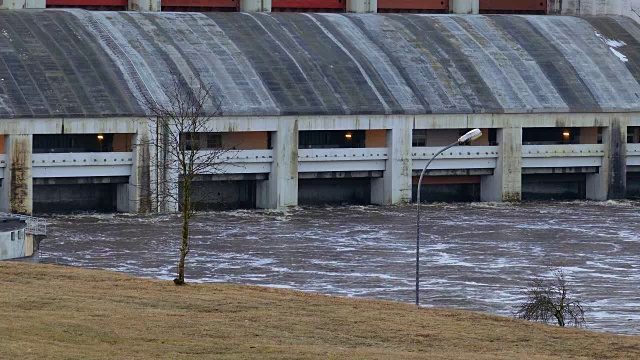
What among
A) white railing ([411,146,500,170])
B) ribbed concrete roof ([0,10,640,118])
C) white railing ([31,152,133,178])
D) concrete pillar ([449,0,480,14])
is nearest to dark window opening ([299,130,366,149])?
ribbed concrete roof ([0,10,640,118])

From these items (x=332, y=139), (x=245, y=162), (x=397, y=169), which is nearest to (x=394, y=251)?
(x=245, y=162)

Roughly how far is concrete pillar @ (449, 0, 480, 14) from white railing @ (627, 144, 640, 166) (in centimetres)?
2065

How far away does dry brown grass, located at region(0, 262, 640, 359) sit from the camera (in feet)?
114

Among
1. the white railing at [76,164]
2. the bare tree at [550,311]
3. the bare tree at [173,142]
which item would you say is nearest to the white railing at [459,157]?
the bare tree at [173,142]

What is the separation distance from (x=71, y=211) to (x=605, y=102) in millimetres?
32614

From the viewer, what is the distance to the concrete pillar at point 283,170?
8525 centimetres

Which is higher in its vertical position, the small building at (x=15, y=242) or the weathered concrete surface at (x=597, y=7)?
the weathered concrete surface at (x=597, y=7)

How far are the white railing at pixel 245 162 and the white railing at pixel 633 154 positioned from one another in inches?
888

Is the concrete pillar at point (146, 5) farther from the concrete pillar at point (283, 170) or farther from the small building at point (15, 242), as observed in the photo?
the small building at point (15, 242)

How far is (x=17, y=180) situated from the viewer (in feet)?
257

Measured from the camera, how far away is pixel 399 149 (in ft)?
291

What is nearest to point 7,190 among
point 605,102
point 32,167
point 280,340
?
point 32,167

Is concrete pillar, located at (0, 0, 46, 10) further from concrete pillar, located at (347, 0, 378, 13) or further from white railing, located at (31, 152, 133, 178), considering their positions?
concrete pillar, located at (347, 0, 378, 13)

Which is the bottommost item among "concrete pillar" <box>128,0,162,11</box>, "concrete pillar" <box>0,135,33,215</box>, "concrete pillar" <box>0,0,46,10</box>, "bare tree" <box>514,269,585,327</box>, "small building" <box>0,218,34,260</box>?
"bare tree" <box>514,269,585,327</box>
